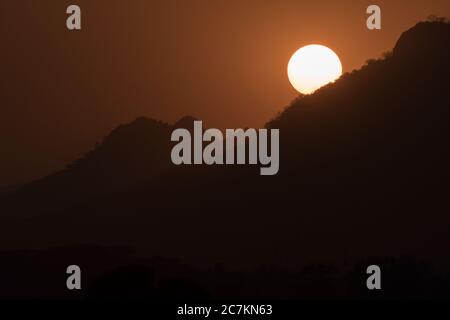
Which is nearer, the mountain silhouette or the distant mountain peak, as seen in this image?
the mountain silhouette

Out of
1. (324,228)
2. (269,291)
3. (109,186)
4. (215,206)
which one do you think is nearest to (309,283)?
(269,291)

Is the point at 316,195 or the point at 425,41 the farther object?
the point at 425,41

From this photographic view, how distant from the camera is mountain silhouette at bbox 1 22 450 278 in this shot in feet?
201

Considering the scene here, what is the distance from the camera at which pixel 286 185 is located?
232ft

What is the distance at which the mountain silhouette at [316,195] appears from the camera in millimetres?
61375

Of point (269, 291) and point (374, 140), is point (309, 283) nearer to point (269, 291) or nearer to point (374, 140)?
point (269, 291)

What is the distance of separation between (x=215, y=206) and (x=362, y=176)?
15297mm

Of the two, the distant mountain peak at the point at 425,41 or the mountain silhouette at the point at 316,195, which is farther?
the distant mountain peak at the point at 425,41

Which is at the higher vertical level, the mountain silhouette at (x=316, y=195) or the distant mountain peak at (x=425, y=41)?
the distant mountain peak at (x=425, y=41)

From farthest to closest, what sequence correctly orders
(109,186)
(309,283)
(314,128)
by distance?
(109,186), (314,128), (309,283)

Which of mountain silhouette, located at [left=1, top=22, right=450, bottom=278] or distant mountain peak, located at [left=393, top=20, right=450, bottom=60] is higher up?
distant mountain peak, located at [left=393, top=20, right=450, bottom=60]

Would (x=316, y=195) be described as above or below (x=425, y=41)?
below

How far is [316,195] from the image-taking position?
68875mm

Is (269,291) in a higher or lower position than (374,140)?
lower
